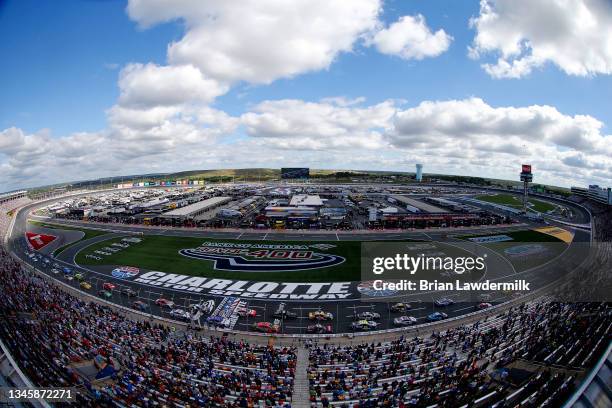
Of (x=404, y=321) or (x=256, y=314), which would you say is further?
(x=256, y=314)

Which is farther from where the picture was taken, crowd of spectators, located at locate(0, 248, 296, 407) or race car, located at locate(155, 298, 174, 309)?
race car, located at locate(155, 298, 174, 309)

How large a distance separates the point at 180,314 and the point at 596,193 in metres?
133

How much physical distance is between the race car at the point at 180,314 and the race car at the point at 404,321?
18774 millimetres

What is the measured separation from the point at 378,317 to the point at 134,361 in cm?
1980

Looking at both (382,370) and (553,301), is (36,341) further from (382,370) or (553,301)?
(553,301)

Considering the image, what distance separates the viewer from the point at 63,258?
48344 mm

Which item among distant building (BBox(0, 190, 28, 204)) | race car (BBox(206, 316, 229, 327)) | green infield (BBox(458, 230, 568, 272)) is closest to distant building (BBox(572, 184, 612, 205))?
green infield (BBox(458, 230, 568, 272))

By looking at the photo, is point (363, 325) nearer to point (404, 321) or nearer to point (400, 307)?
point (404, 321)

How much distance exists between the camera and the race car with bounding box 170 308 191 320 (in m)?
28.6

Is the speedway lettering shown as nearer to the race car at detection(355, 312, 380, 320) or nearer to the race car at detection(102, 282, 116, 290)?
the race car at detection(102, 282, 116, 290)

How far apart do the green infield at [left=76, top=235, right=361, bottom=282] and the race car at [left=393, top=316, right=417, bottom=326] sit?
1096cm

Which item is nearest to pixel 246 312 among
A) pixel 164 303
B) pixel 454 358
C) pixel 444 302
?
pixel 164 303

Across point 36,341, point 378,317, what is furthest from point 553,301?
point 36,341

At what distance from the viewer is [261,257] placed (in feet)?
155
